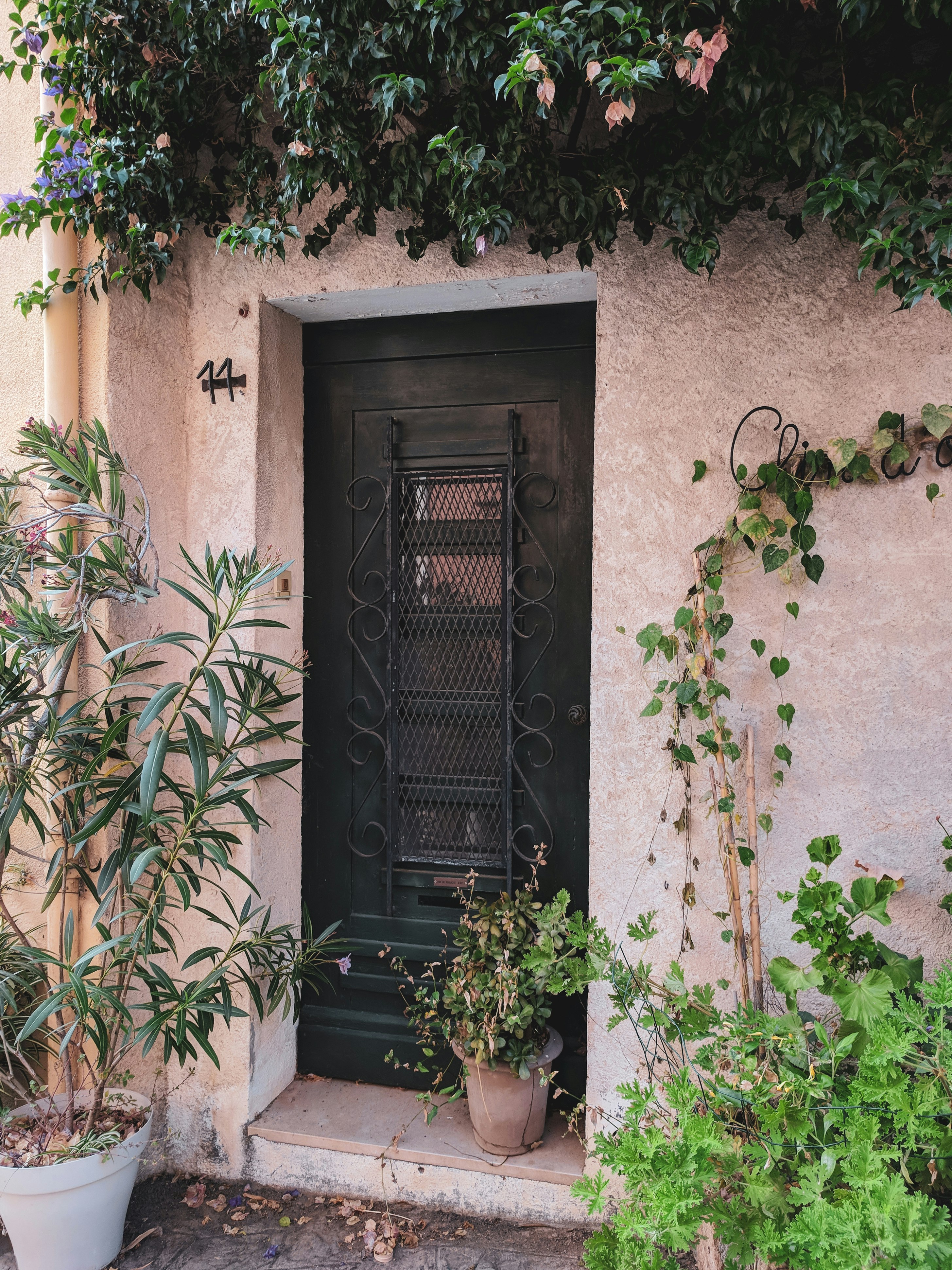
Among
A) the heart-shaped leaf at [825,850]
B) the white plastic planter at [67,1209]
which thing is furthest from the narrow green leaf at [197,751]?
the heart-shaped leaf at [825,850]

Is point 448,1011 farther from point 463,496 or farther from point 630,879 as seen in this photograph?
point 463,496

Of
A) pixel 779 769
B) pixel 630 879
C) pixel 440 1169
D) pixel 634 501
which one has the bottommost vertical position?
pixel 440 1169

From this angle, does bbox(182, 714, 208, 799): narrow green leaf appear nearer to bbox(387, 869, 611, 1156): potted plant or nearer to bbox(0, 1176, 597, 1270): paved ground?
bbox(387, 869, 611, 1156): potted plant

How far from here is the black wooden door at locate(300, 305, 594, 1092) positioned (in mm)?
2639

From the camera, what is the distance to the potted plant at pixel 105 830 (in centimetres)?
210

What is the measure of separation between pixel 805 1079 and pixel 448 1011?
1.53 m

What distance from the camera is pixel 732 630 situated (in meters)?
2.24

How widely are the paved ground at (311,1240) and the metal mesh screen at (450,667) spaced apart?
3.37 feet

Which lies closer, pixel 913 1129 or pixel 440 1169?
pixel 913 1129

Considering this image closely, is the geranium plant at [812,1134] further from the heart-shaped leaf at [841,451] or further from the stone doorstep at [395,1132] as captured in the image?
the heart-shaped leaf at [841,451]

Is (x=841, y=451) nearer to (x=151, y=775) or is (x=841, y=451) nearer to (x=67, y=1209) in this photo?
(x=151, y=775)

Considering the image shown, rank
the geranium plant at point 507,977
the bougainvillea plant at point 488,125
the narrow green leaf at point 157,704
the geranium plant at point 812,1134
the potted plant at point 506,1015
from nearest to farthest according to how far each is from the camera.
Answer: the geranium plant at point 812,1134, the bougainvillea plant at point 488,125, the narrow green leaf at point 157,704, the geranium plant at point 507,977, the potted plant at point 506,1015

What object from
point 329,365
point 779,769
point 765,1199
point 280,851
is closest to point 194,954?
point 280,851

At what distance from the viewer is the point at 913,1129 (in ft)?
4.53
